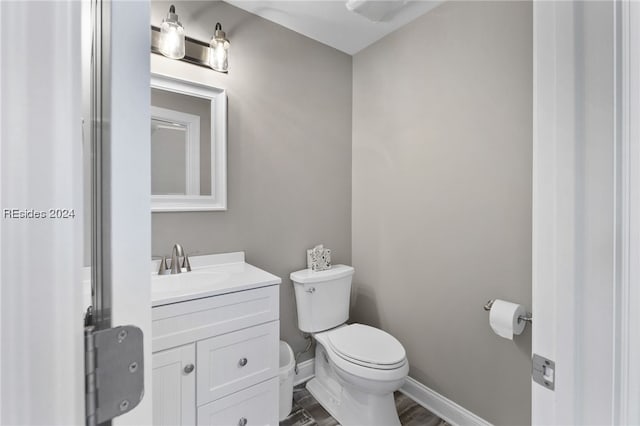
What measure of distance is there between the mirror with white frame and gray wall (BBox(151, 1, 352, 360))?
0.19 ft

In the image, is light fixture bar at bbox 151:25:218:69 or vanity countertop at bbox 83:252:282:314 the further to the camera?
light fixture bar at bbox 151:25:218:69

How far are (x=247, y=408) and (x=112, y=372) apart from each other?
4.37 feet

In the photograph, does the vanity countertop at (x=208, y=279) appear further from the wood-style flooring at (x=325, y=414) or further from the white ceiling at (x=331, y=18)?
the white ceiling at (x=331, y=18)

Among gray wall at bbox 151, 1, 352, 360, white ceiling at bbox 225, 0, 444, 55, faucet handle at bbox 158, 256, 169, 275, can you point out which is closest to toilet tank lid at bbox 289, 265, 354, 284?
gray wall at bbox 151, 1, 352, 360

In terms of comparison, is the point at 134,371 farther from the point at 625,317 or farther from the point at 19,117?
the point at 625,317

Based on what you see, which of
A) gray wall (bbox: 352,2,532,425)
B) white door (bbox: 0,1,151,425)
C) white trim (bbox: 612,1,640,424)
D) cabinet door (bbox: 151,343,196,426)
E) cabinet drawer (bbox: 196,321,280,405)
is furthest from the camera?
gray wall (bbox: 352,2,532,425)

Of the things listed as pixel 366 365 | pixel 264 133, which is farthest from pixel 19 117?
pixel 264 133

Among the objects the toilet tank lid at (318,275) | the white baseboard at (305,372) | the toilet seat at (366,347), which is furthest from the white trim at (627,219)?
the white baseboard at (305,372)

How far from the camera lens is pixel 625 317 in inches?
19.3

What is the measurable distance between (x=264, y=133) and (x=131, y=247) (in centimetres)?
168

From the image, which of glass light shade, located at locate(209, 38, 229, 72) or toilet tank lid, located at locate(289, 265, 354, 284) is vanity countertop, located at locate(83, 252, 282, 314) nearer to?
toilet tank lid, located at locate(289, 265, 354, 284)

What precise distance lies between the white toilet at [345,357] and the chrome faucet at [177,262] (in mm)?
637

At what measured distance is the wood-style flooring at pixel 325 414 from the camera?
1.67m

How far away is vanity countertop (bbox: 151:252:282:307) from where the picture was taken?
1.22 m
